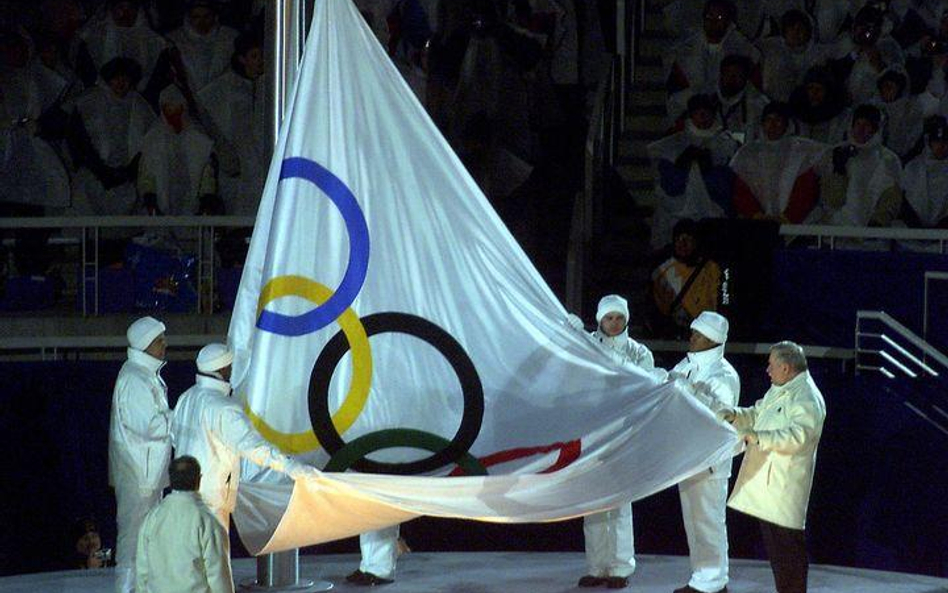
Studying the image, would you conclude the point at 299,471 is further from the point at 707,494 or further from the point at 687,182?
the point at 687,182

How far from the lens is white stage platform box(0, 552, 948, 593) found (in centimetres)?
1205

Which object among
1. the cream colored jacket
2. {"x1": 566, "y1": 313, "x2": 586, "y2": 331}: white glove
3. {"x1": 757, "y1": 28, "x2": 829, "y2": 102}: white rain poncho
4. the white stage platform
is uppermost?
{"x1": 757, "y1": 28, "x2": 829, "y2": 102}: white rain poncho

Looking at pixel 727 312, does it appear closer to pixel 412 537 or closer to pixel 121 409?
pixel 412 537

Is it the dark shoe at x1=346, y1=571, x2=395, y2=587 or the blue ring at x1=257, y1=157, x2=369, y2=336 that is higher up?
the blue ring at x1=257, y1=157, x2=369, y2=336

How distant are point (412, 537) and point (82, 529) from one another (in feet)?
8.14

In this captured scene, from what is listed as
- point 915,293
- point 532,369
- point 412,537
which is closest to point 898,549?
point 915,293

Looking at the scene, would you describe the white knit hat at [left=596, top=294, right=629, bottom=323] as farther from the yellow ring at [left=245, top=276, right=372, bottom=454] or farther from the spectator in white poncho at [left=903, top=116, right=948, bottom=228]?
the spectator in white poncho at [left=903, top=116, right=948, bottom=228]

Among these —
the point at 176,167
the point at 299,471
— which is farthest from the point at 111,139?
the point at 299,471

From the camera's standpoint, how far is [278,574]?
459 inches

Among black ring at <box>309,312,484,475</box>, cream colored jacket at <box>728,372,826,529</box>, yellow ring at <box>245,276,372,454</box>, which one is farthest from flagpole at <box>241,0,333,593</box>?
cream colored jacket at <box>728,372,826,529</box>

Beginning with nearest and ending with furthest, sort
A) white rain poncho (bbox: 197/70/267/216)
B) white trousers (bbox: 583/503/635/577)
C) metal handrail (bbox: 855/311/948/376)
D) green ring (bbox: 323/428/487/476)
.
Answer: green ring (bbox: 323/428/487/476) < white trousers (bbox: 583/503/635/577) < metal handrail (bbox: 855/311/948/376) < white rain poncho (bbox: 197/70/267/216)

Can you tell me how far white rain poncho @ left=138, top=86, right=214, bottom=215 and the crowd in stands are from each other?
10.7ft

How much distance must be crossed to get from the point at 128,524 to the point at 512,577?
229 centimetres

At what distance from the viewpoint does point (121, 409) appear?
443 inches
